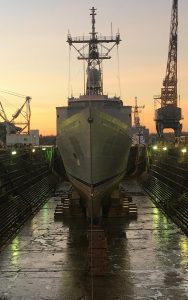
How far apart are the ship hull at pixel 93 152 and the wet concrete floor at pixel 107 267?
1576 millimetres

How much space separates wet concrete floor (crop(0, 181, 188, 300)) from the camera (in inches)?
367

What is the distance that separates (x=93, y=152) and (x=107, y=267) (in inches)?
178

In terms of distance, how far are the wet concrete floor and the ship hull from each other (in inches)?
62.1

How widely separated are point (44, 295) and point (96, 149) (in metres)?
6.43

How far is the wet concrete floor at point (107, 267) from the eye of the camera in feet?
30.6

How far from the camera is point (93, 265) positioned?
1044cm

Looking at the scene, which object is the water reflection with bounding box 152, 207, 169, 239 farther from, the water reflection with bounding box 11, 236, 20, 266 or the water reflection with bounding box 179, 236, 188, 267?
the water reflection with bounding box 11, 236, 20, 266

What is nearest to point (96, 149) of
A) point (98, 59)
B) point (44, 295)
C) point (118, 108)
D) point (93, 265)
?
point (93, 265)

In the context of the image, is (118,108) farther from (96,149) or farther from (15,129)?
(15,129)

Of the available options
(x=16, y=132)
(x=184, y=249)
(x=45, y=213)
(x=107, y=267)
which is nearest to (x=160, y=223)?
(x=184, y=249)

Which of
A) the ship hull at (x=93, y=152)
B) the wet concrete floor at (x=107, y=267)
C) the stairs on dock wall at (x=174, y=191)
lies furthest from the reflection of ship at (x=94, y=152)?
the stairs on dock wall at (x=174, y=191)

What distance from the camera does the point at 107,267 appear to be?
1112cm

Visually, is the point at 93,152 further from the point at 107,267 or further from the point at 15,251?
the point at 107,267

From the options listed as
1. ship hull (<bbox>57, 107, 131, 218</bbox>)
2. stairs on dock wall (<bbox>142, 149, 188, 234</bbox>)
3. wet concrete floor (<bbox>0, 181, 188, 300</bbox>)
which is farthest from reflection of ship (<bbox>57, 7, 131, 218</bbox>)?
stairs on dock wall (<bbox>142, 149, 188, 234</bbox>)
